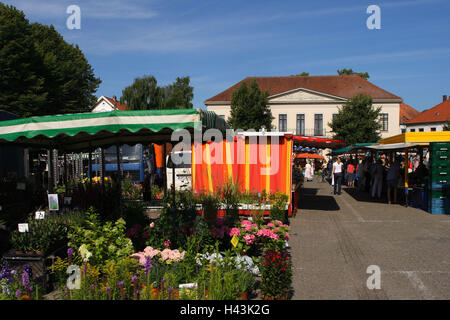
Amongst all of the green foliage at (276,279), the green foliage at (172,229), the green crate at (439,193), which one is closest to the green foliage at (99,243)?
the green foliage at (172,229)

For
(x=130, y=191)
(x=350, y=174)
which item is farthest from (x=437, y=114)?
(x=130, y=191)

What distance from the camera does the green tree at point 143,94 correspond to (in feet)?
152

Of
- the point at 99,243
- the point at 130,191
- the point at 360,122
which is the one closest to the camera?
the point at 99,243

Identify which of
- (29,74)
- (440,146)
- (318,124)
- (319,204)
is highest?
(29,74)

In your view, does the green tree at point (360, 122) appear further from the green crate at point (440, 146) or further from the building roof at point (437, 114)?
→ the building roof at point (437, 114)

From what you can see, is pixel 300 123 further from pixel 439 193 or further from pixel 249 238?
pixel 249 238

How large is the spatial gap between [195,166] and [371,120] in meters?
36.3

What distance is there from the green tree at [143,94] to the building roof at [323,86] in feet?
55.2

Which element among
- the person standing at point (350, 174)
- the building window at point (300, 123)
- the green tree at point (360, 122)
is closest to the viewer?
the person standing at point (350, 174)

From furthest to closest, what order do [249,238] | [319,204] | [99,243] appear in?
1. [319,204]
2. [249,238]
3. [99,243]

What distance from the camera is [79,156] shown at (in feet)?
57.6

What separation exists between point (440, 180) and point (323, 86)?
5533 centimetres

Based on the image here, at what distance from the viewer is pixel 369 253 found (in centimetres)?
734
